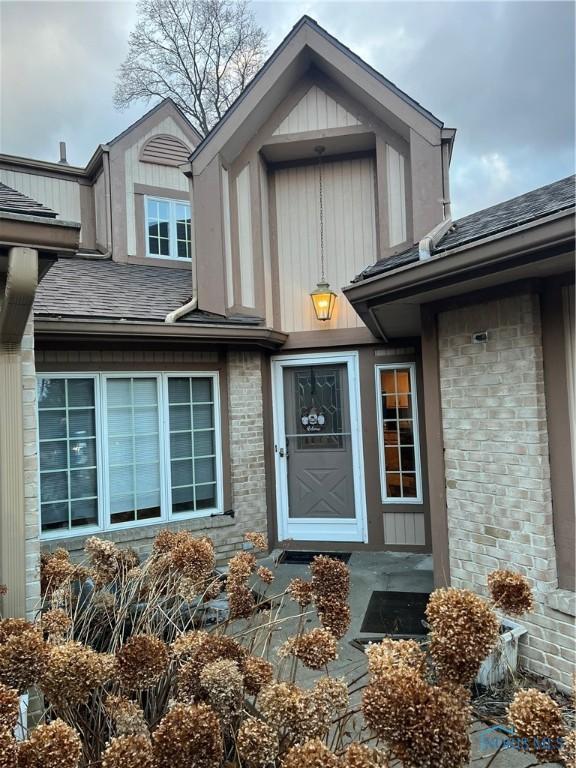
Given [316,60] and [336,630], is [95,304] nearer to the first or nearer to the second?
[316,60]

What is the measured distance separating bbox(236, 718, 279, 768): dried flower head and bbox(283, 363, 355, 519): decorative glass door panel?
5.10 m

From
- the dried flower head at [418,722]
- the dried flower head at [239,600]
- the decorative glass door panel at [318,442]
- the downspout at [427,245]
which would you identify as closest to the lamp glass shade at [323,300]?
the decorative glass door panel at [318,442]

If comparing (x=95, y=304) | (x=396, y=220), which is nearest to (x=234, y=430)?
(x=95, y=304)

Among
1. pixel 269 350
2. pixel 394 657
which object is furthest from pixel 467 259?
pixel 269 350

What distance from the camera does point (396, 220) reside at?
5.93 meters

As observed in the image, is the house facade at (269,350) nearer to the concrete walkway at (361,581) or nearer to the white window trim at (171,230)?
the concrete walkway at (361,581)

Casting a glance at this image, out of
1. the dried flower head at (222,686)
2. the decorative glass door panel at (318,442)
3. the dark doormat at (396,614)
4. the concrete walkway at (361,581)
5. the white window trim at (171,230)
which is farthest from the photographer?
the white window trim at (171,230)

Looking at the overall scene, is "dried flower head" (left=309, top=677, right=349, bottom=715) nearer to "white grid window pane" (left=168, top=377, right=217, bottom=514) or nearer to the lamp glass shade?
"white grid window pane" (left=168, top=377, right=217, bottom=514)

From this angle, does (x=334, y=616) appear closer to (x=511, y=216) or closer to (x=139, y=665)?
(x=139, y=665)

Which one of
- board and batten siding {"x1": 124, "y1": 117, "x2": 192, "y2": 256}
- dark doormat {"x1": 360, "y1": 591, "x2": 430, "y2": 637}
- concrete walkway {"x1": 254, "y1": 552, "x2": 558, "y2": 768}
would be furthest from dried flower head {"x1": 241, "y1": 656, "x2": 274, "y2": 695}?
board and batten siding {"x1": 124, "y1": 117, "x2": 192, "y2": 256}

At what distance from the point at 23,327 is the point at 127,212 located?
5.79 metres

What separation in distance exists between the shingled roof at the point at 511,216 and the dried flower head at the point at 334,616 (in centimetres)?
237

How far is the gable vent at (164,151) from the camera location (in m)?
8.18

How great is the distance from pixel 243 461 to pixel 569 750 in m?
5.04
